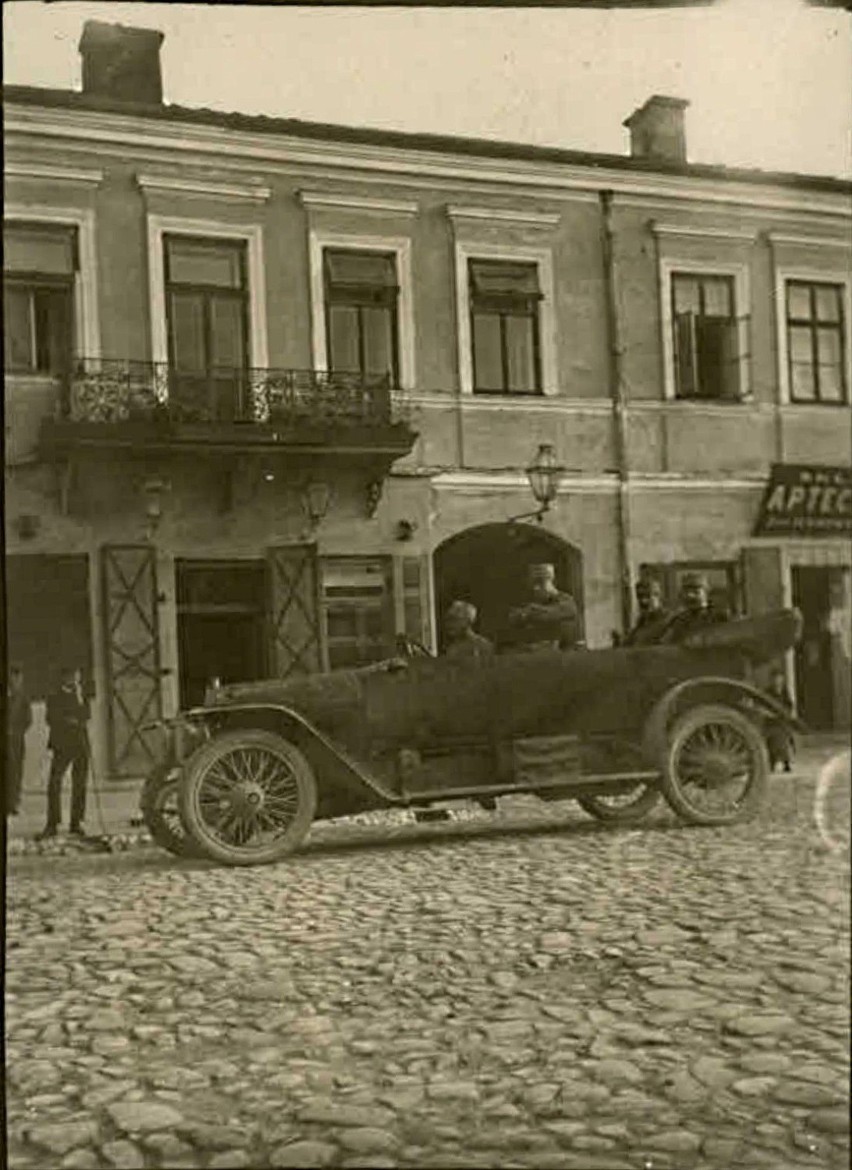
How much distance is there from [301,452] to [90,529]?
0.77 ft

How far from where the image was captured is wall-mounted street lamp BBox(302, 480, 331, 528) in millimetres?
1378

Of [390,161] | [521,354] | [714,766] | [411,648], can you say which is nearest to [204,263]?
[390,161]

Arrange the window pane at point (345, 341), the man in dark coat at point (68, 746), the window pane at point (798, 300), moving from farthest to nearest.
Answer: the window pane at point (798, 300), the window pane at point (345, 341), the man in dark coat at point (68, 746)

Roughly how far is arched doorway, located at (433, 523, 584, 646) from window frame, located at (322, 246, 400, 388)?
203 mm

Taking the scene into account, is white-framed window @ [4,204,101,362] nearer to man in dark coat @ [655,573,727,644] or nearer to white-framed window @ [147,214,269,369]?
white-framed window @ [147,214,269,369]

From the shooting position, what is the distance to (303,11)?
149cm

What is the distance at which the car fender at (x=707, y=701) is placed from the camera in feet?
4.84

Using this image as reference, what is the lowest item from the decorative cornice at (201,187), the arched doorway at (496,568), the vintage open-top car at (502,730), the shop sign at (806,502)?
the vintage open-top car at (502,730)

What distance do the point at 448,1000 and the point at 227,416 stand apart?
0.70 metres

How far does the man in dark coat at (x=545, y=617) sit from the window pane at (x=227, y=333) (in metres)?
→ 0.40

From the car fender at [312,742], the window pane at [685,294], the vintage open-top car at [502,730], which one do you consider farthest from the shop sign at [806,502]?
the car fender at [312,742]

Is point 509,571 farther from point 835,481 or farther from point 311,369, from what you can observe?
point 835,481

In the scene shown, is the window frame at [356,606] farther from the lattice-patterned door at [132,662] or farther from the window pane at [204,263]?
the window pane at [204,263]

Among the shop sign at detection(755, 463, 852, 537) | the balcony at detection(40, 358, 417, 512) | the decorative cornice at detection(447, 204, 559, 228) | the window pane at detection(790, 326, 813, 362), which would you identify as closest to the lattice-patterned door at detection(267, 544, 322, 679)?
the balcony at detection(40, 358, 417, 512)
